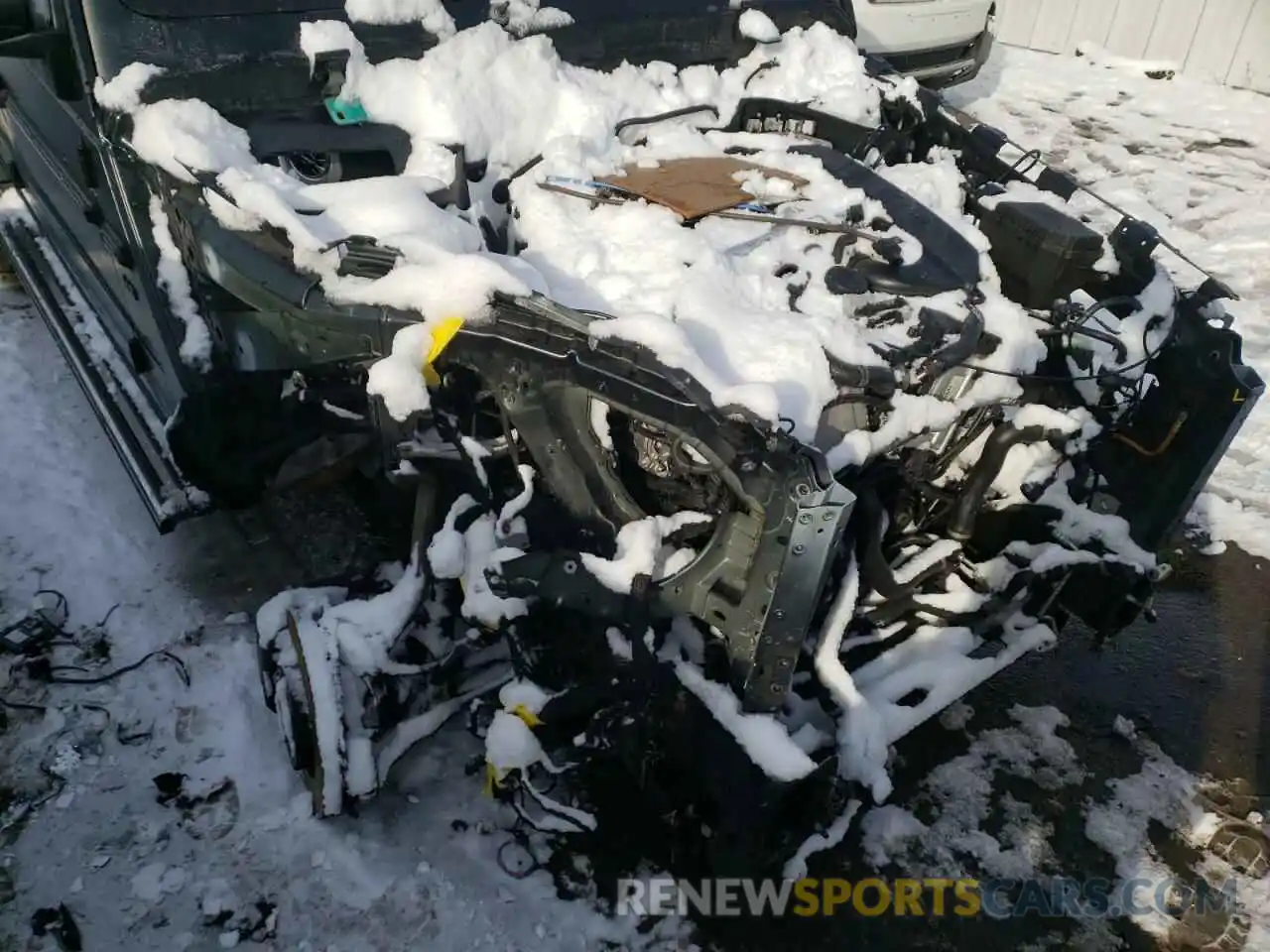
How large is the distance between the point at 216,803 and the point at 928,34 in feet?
22.5

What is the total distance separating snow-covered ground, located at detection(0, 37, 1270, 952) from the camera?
262 centimetres

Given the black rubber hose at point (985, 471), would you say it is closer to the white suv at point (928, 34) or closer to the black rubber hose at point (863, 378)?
the black rubber hose at point (863, 378)

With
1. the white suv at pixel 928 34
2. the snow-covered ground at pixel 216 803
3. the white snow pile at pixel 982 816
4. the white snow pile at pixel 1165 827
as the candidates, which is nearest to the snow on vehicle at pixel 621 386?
the snow-covered ground at pixel 216 803

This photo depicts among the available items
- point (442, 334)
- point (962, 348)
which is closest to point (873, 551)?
point (962, 348)

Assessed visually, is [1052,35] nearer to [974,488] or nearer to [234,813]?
[974,488]

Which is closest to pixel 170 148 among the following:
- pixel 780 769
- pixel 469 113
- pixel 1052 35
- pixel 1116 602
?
pixel 469 113

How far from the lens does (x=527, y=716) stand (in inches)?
103

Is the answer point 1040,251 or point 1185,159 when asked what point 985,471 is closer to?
point 1040,251

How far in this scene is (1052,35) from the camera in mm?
10742

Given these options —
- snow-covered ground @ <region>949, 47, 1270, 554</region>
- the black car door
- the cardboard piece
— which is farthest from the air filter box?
the black car door

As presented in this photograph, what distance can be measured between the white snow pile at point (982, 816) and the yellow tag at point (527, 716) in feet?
3.72

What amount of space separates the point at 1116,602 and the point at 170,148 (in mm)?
3288

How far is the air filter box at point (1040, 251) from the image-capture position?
10.7 ft

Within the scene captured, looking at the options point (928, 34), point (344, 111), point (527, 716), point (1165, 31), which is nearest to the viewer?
point (527, 716)
